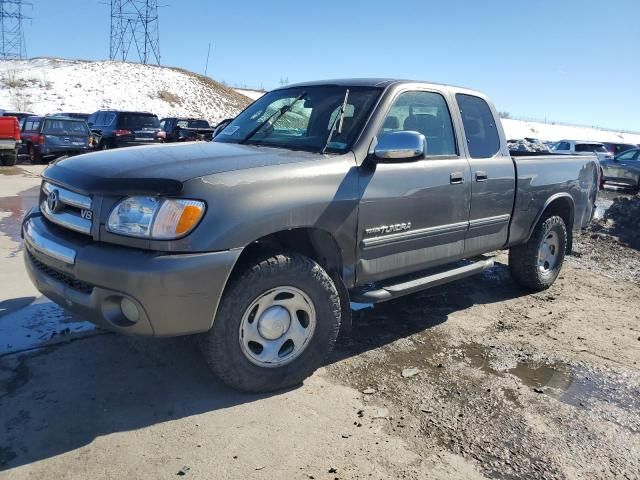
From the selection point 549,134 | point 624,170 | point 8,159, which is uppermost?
point 549,134

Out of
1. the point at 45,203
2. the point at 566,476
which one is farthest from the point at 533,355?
the point at 45,203

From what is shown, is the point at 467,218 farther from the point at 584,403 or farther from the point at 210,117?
the point at 210,117

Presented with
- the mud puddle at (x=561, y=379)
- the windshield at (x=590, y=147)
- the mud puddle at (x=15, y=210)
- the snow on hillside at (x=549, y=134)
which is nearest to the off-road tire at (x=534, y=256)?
the mud puddle at (x=561, y=379)

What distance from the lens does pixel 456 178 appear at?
4.17m

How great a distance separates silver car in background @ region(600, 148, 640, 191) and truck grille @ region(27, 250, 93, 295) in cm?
1980

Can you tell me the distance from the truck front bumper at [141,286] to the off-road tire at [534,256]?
367cm

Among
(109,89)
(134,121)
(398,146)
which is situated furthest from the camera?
(109,89)

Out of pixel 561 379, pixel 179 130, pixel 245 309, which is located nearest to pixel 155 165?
pixel 245 309

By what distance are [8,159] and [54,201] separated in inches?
618

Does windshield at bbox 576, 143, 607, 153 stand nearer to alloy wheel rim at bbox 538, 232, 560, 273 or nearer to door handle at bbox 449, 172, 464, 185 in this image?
alloy wheel rim at bbox 538, 232, 560, 273

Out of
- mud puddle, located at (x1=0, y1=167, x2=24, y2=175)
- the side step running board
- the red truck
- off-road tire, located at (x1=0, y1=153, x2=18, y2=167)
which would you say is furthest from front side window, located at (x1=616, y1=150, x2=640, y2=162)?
off-road tire, located at (x1=0, y1=153, x2=18, y2=167)

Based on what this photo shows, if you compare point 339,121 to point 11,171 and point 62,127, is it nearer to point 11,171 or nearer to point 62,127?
point 11,171

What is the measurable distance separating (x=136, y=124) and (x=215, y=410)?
1749cm

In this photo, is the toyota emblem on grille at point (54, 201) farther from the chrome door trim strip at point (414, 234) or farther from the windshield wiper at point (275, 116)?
the chrome door trim strip at point (414, 234)
